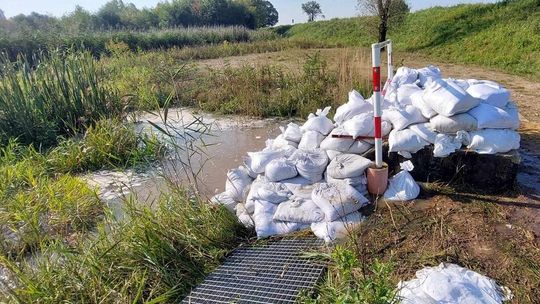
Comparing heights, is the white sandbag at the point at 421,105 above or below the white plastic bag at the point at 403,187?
above

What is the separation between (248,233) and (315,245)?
61cm

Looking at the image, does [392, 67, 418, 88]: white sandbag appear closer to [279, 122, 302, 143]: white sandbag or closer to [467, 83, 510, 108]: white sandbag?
[467, 83, 510, 108]: white sandbag

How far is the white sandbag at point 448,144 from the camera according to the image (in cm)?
293

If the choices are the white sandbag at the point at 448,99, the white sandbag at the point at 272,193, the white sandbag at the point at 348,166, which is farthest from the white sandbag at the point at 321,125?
the white sandbag at the point at 448,99

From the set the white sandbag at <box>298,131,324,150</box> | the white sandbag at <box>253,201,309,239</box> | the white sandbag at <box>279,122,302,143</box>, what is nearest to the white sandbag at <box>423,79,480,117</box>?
the white sandbag at <box>298,131,324,150</box>

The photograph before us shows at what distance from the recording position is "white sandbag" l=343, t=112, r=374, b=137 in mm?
3240

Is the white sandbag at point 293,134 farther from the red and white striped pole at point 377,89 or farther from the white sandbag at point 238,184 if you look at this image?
the red and white striped pole at point 377,89

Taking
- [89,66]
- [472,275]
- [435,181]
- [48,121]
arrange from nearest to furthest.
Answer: [472,275] < [435,181] < [48,121] < [89,66]

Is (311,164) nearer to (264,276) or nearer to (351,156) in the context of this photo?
(351,156)

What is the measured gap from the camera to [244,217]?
9.63 ft

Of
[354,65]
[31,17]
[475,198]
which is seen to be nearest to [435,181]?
[475,198]

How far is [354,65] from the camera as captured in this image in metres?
6.09

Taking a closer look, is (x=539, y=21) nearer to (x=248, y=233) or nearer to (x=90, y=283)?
(x=248, y=233)

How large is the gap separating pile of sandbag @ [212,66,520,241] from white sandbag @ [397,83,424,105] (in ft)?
0.04
